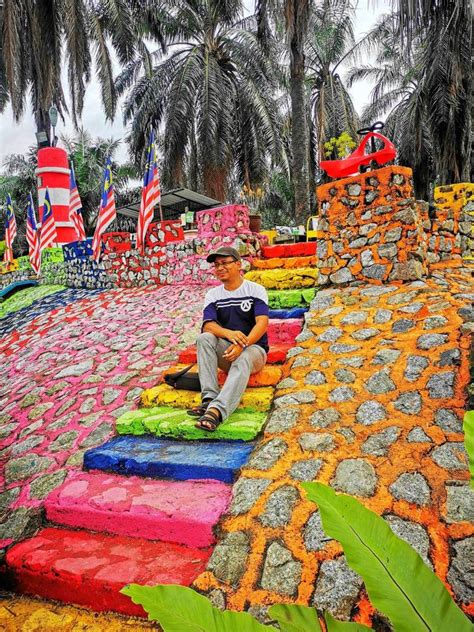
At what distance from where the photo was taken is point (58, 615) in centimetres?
203

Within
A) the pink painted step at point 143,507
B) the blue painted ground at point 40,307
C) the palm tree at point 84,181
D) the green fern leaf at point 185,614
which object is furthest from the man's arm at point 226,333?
the palm tree at point 84,181

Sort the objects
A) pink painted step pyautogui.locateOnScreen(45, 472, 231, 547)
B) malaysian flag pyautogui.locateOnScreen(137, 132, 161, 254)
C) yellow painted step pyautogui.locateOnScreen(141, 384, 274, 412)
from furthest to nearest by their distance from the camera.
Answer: malaysian flag pyautogui.locateOnScreen(137, 132, 161, 254), yellow painted step pyautogui.locateOnScreen(141, 384, 274, 412), pink painted step pyautogui.locateOnScreen(45, 472, 231, 547)

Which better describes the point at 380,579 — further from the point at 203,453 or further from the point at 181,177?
the point at 181,177

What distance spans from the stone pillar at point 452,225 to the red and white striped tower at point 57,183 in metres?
14.0

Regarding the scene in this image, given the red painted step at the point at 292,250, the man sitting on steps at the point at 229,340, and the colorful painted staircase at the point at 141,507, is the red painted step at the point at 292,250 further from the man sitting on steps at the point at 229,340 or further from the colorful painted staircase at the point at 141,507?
the colorful painted staircase at the point at 141,507

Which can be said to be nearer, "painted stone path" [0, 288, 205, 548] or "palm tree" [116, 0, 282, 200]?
"painted stone path" [0, 288, 205, 548]

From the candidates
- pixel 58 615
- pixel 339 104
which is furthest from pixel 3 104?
pixel 58 615

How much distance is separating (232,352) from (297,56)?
933cm

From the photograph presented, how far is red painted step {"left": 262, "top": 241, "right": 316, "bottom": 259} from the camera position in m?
6.48

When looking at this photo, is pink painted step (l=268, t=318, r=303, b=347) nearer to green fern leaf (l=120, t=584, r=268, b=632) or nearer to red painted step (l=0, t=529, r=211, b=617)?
red painted step (l=0, t=529, r=211, b=617)

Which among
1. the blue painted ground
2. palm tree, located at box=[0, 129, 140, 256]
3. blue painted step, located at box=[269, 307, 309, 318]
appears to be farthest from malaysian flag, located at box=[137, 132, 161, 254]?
palm tree, located at box=[0, 129, 140, 256]

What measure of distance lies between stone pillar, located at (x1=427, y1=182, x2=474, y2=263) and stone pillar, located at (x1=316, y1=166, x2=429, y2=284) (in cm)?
35

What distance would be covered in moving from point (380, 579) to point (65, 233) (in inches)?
700

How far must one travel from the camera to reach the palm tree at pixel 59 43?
1073 cm
